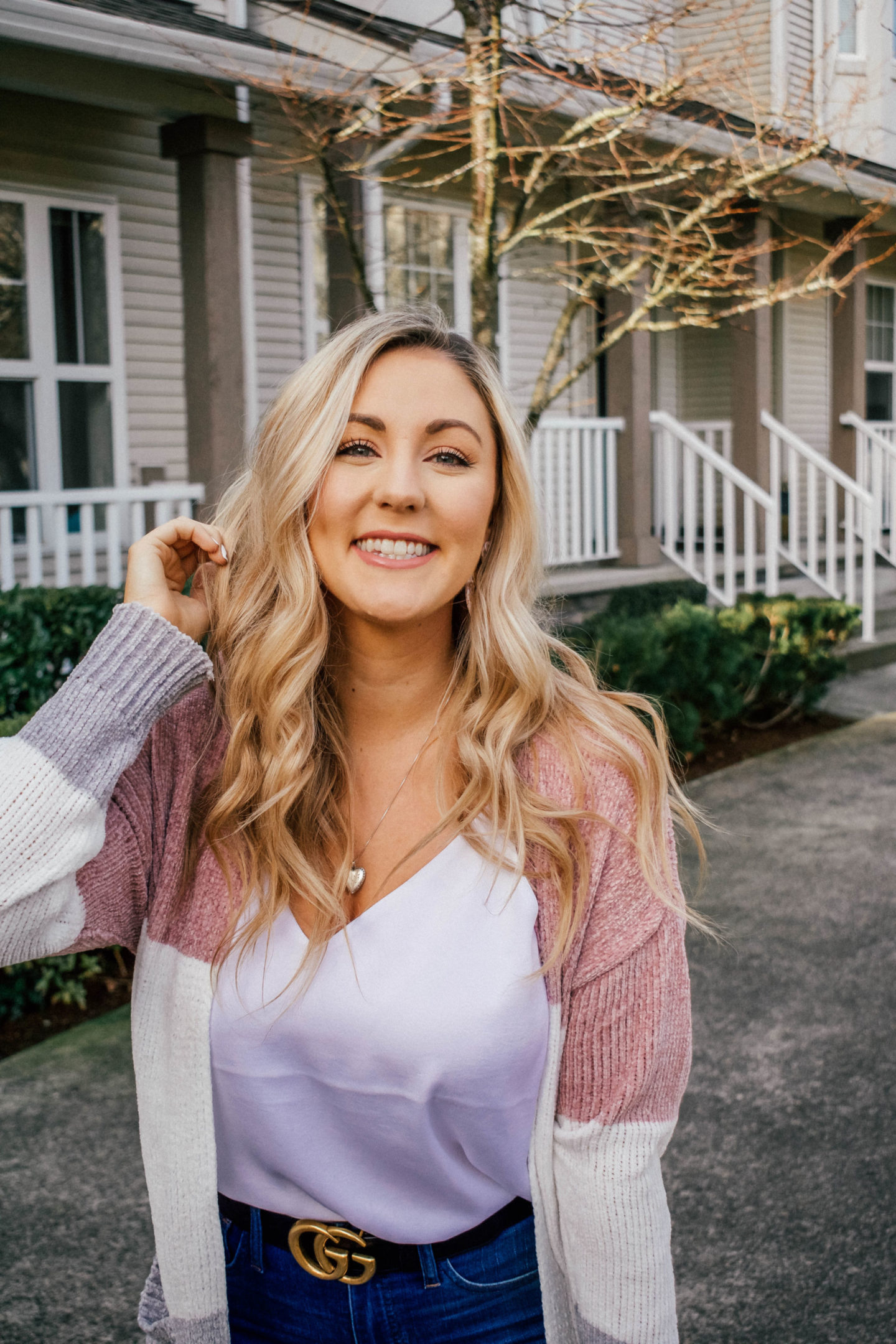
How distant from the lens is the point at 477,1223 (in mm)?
1770

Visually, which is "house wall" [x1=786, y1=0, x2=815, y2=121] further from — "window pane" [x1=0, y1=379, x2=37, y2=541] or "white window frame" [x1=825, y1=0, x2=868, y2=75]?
"window pane" [x1=0, y1=379, x2=37, y2=541]

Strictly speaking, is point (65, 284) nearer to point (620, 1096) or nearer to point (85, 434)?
point (85, 434)

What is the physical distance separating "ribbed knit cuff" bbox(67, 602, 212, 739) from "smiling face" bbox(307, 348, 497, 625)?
27 centimetres

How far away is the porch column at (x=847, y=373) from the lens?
12.8 metres

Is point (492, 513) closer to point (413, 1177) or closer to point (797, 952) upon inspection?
point (413, 1177)

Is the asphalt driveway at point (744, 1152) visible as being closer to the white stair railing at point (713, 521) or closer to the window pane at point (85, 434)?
the white stair railing at point (713, 521)

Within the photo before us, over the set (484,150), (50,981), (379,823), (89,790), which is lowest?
(50,981)

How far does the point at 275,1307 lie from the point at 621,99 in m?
6.17

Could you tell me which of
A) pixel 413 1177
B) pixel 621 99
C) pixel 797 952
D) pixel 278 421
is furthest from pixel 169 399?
pixel 413 1177

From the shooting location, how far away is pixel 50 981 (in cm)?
449

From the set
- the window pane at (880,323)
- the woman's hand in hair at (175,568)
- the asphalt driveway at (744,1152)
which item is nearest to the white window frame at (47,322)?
the asphalt driveway at (744,1152)

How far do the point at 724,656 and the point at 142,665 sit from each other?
20.7ft

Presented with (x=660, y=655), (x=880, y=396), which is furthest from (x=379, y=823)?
(x=880, y=396)

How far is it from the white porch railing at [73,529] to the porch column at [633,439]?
4030 mm
